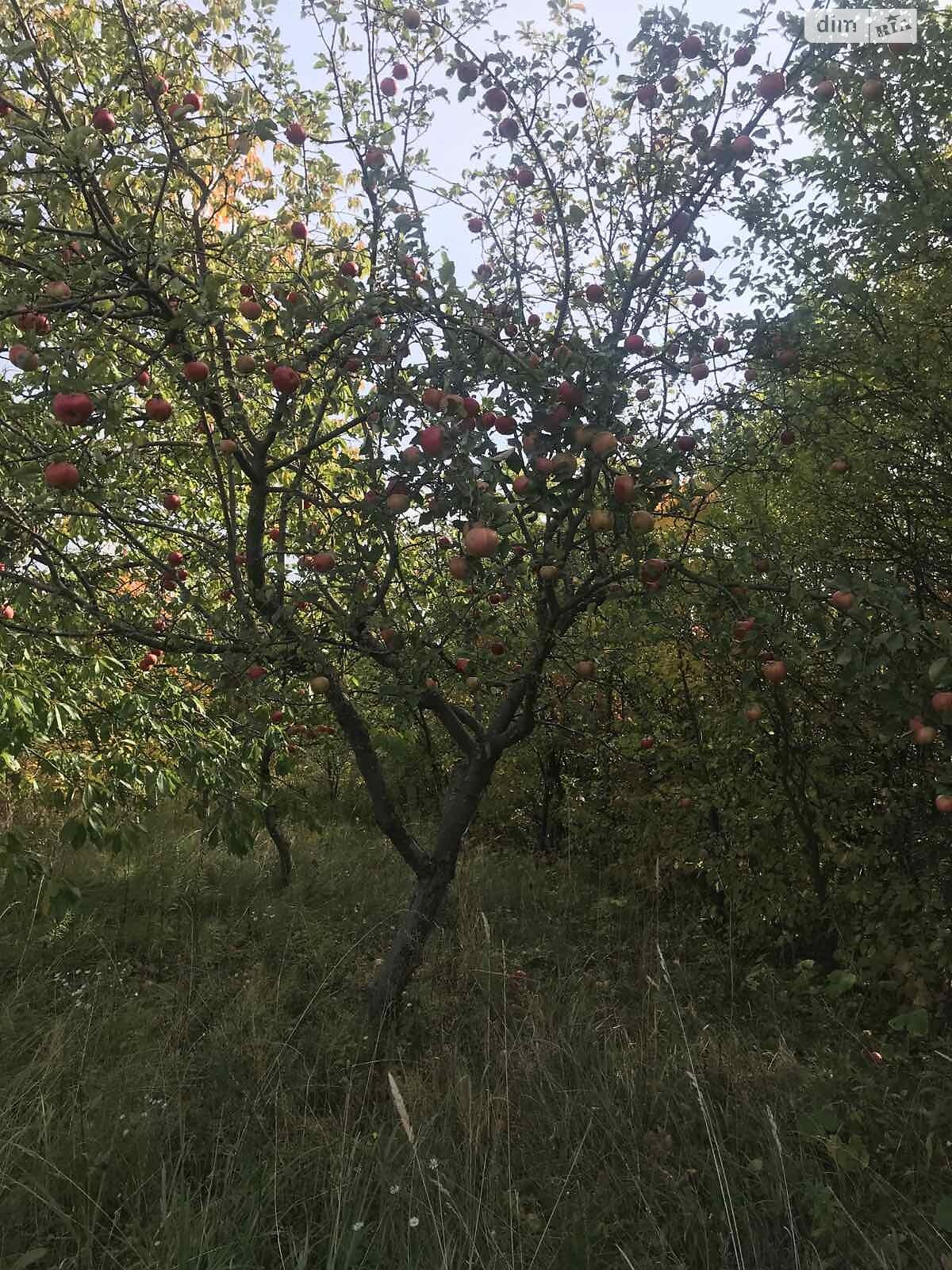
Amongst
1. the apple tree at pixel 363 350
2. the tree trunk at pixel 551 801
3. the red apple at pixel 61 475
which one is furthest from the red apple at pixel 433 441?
the tree trunk at pixel 551 801

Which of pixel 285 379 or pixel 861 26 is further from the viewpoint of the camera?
pixel 861 26

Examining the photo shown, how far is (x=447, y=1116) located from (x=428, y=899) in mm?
958

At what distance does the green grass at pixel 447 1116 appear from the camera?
203 centimetres

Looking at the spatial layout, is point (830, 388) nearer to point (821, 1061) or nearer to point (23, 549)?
point (821, 1061)

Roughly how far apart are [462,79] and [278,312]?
1301 millimetres

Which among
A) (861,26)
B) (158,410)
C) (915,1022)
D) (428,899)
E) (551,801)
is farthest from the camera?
(551,801)

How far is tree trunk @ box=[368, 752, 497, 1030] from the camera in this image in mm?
3270

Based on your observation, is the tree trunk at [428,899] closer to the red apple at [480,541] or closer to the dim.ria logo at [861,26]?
the red apple at [480,541]

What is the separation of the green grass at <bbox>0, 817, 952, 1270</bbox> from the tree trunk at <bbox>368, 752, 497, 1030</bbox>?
168mm

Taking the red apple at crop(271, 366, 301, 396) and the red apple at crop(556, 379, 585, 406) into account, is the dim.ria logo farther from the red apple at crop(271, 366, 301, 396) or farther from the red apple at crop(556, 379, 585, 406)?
the red apple at crop(271, 366, 301, 396)

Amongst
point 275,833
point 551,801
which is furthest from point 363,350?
point 551,801

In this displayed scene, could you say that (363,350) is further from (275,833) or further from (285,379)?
(275,833)

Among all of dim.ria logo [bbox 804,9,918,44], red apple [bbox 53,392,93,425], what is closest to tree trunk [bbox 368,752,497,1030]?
red apple [bbox 53,392,93,425]

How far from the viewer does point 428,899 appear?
3346mm
